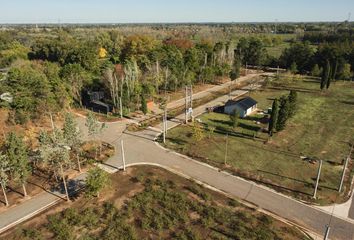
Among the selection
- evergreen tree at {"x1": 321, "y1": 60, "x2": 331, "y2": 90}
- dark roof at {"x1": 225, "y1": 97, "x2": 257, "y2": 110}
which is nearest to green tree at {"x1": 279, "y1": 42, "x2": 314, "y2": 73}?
evergreen tree at {"x1": 321, "y1": 60, "x2": 331, "y2": 90}

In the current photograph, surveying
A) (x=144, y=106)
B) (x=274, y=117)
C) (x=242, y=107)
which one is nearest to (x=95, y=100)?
(x=144, y=106)

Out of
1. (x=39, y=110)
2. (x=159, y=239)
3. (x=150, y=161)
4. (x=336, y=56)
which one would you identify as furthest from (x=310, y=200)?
(x=336, y=56)

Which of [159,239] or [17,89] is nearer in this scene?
[159,239]

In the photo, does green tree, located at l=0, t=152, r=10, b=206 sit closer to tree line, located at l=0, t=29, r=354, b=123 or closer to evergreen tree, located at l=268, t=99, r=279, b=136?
tree line, located at l=0, t=29, r=354, b=123

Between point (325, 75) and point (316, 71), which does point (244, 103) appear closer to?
point (325, 75)

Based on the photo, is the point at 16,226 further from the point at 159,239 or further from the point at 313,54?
the point at 313,54
